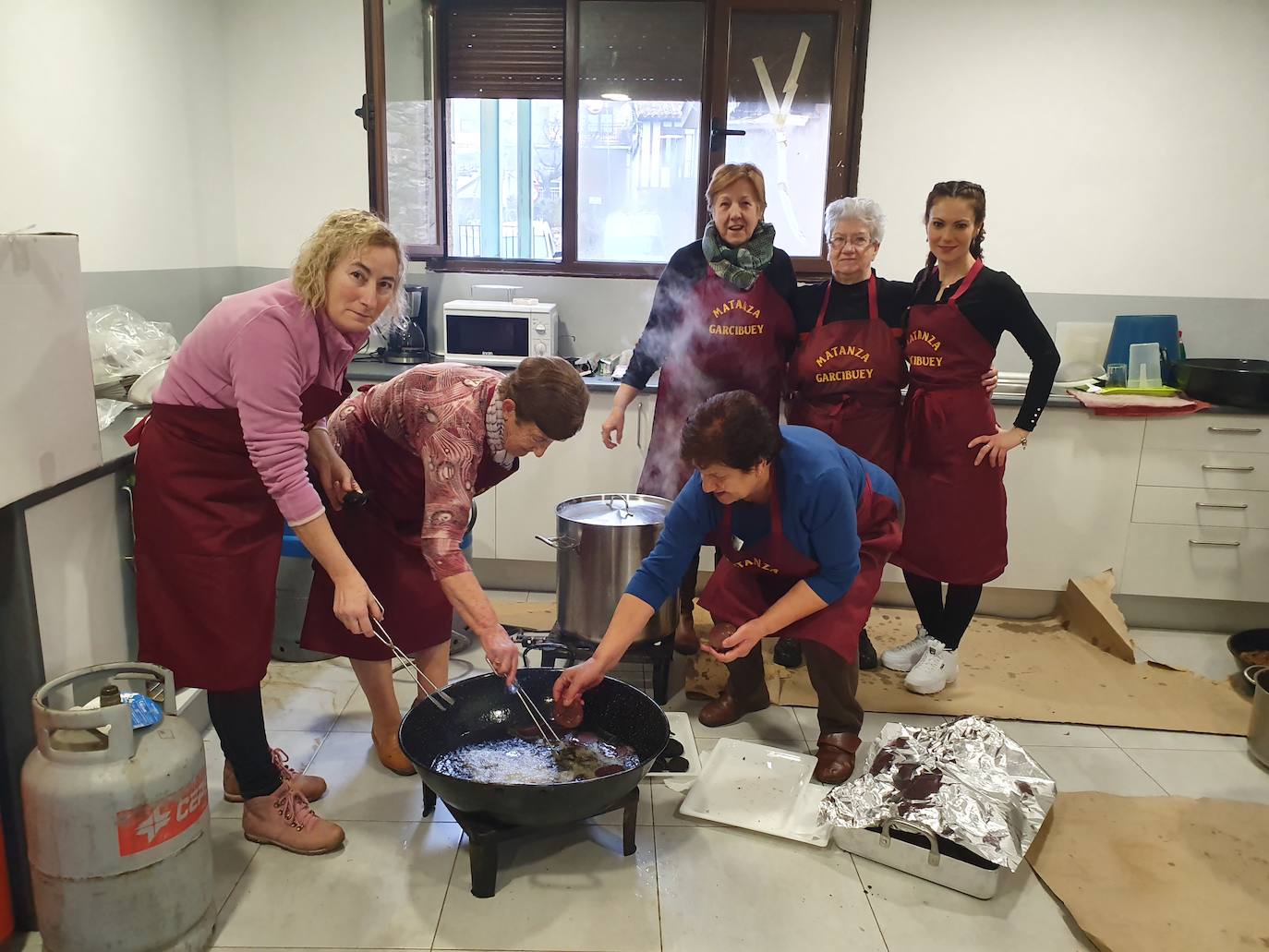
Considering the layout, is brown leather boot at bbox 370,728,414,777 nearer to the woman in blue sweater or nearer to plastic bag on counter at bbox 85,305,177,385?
the woman in blue sweater

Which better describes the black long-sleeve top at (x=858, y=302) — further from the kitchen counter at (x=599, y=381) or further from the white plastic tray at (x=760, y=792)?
the white plastic tray at (x=760, y=792)

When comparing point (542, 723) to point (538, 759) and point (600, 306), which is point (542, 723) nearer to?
point (538, 759)

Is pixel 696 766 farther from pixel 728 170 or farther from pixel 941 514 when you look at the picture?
pixel 728 170

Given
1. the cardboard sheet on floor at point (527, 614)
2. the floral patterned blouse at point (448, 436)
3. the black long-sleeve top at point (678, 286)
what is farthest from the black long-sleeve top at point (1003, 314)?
the cardboard sheet on floor at point (527, 614)

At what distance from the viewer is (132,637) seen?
1854mm

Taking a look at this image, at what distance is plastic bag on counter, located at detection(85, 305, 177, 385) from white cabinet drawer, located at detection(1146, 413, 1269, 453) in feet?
9.93

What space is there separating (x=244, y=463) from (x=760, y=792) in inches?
50.3

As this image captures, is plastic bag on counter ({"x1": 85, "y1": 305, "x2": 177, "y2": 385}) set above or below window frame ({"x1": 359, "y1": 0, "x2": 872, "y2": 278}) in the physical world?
below

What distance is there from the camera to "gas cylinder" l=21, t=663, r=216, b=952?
4.57 feet

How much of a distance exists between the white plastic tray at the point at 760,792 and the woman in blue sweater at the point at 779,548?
77 millimetres

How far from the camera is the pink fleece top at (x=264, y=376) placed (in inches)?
58.9

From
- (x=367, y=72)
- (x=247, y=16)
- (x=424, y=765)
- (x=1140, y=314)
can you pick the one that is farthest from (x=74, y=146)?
(x=1140, y=314)

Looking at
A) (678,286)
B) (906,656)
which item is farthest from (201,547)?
(906,656)

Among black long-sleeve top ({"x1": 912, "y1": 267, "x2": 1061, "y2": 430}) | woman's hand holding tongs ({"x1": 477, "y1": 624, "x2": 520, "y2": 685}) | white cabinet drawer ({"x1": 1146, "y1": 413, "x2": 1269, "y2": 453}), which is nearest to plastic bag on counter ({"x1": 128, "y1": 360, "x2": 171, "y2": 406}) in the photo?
woman's hand holding tongs ({"x1": 477, "y1": 624, "x2": 520, "y2": 685})
